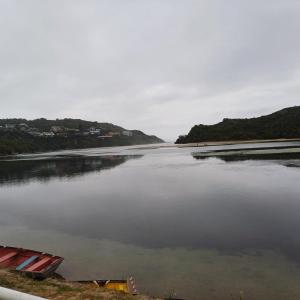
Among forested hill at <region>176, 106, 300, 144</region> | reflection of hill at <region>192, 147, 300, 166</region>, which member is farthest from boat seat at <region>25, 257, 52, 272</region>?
forested hill at <region>176, 106, 300, 144</region>

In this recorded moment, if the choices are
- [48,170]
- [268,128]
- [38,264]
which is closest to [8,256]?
[38,264]

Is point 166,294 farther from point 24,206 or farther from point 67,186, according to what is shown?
point 67,186

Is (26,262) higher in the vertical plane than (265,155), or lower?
higher

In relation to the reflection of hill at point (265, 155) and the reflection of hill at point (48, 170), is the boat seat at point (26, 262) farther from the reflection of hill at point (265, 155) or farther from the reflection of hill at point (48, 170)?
the reflection of hill at point (265, 155)

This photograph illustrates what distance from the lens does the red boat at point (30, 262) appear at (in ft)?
46.7

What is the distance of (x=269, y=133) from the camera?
174250 mm

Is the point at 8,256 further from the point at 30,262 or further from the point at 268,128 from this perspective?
the point at 268,128

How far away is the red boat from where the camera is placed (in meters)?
14.2

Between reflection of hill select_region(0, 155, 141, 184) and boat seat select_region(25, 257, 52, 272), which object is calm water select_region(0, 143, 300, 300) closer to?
boat seat select_region(25, 257, 52, 272)

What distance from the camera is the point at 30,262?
15664 mm

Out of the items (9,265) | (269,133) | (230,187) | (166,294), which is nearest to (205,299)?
(166,294)

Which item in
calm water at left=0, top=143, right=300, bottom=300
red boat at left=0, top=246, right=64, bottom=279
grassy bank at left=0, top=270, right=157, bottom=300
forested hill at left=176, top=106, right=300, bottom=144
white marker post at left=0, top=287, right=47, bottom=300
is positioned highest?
forested hill at left=176, top=106, right=300, bottom=144

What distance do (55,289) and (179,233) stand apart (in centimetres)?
1133

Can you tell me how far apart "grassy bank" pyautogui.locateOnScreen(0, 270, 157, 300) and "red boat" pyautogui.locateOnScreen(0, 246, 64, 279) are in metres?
0.49
